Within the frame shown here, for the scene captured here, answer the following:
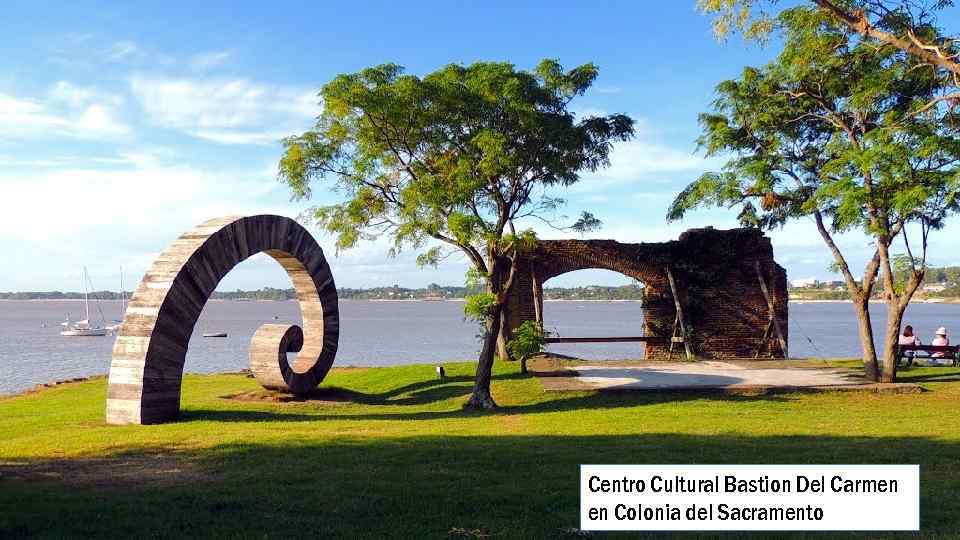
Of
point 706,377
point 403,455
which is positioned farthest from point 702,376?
point 403,455

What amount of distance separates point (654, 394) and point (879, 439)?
523cm

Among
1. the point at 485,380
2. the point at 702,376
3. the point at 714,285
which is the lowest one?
the point at 702,376

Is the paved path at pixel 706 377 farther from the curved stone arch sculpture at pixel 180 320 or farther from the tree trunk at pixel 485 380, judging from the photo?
the curved stone arch sculpture at pixel 180 320

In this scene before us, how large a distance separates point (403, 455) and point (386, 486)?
136 centimetres

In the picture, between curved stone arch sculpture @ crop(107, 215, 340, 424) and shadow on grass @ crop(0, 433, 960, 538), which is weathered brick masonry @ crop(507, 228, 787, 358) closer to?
curved stone arch sculpture @ crop(107, 215, 340, 424)

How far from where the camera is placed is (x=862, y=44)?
14062 millimetres

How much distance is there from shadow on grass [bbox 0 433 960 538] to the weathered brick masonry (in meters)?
12.3

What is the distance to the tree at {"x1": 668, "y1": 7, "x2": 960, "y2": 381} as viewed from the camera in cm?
1335

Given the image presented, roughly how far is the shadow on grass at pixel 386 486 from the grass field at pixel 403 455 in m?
0.02

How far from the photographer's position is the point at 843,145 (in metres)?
14.7

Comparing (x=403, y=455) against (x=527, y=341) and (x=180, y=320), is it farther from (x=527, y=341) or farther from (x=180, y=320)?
(x=527, y=341)

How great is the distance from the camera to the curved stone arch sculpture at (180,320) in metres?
10.4

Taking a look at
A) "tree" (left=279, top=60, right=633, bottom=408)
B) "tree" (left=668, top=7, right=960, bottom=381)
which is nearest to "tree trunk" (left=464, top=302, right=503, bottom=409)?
"tree" (left=279, top=60, right=633, bottom=408)

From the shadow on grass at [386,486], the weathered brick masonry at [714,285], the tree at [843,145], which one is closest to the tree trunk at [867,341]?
the tree at [843,145]
